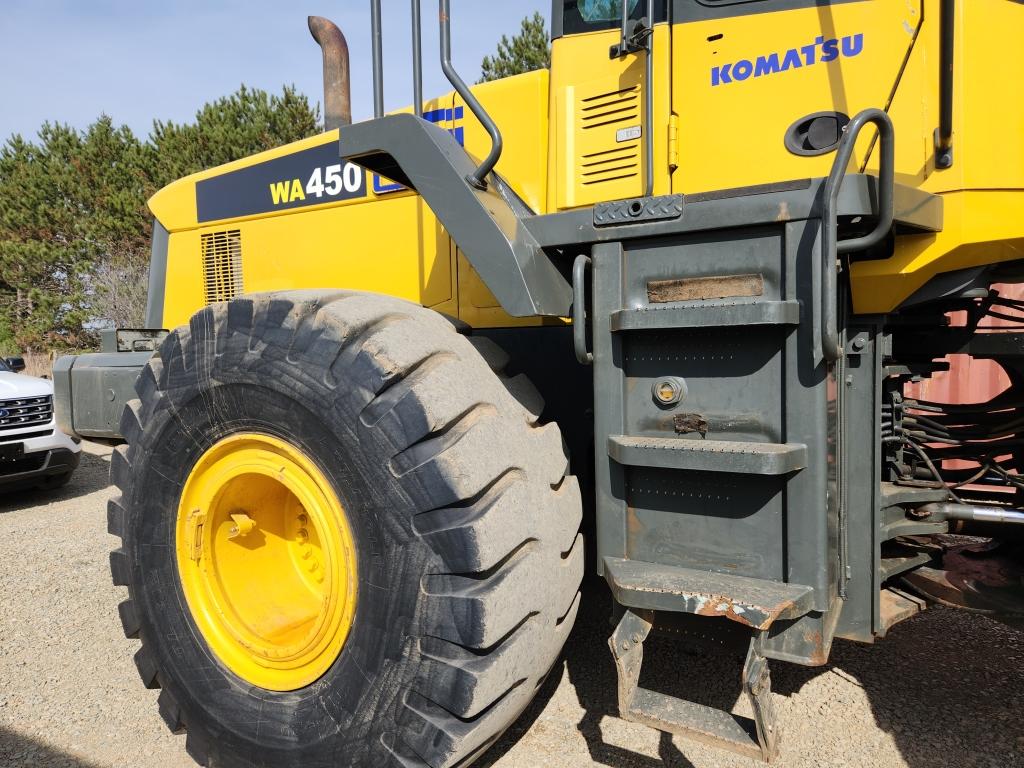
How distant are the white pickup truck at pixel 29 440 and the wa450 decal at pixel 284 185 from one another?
395 centimetres

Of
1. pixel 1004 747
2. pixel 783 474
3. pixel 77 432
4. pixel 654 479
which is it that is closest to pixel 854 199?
pixel 783 474

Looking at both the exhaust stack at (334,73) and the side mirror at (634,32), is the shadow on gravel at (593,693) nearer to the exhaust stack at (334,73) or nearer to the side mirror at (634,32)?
the side mirror at (634,32)

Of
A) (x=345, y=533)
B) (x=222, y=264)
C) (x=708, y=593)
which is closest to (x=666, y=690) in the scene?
(x=708, y=593)

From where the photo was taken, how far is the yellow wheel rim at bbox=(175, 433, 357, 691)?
2.18m

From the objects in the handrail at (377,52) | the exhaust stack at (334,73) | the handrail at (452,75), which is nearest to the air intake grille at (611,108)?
the handrail at (452,75)

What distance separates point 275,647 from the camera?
237 centimetres

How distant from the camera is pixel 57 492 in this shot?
7.38 metres

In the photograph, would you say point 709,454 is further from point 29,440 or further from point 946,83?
point 29,440

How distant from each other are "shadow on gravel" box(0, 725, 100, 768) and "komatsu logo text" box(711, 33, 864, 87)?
3174 millimetres

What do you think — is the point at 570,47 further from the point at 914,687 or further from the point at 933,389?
the point at 933,389

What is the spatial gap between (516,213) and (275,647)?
160cm

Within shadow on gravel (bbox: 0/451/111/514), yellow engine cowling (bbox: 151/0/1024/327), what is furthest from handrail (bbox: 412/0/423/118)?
shadow on gravel (bbox: 0/451/111/514)

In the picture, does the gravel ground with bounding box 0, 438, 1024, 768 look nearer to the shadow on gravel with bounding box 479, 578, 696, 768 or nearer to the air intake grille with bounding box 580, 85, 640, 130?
the shadow on gravel with bounding box 479, 578, 696, 768

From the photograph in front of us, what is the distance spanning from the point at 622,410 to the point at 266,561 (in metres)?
1.44
